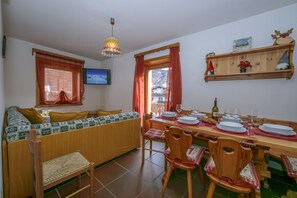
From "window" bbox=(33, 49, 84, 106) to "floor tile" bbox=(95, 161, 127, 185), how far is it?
2733mm

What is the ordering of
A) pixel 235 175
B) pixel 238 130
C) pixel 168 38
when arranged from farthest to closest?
pixel 168 38
pixel 238 130
pixel 235 175

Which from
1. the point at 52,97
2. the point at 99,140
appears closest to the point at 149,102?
the point at 99,140

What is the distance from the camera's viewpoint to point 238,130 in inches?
43.8

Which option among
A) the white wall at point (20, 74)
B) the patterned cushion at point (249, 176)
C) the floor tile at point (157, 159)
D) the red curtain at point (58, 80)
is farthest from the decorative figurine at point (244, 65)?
the white wall at point (20, 74)

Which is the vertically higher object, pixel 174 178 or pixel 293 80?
pixel 293 80

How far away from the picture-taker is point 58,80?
3.57 metres

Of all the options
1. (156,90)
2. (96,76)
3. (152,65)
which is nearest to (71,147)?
(156,90)

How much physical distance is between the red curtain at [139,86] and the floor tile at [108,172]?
67.3 inches

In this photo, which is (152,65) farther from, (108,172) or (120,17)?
(108,172)

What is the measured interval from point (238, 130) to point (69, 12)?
109 inches

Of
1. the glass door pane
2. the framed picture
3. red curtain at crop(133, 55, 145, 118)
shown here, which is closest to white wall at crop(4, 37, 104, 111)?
red curtain at crop(133, 55, 145, 118)

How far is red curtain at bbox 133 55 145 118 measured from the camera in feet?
11.0

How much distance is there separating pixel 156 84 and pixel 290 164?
2.78 metres

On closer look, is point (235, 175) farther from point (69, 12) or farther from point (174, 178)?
point (69, 12)
